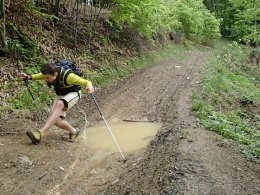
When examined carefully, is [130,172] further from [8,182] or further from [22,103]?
[22,103]

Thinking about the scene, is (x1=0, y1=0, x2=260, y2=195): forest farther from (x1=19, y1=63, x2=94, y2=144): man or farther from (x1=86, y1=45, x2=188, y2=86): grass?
(x1=19, y1=63, x2=94, y2=144): man

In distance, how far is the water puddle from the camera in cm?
700

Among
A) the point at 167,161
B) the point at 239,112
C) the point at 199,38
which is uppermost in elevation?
the point at 167,161

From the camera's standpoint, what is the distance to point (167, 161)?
5766 millimetres

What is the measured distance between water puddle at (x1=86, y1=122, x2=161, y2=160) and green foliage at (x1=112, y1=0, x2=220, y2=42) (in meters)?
8.95

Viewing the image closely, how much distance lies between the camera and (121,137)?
25.3 ft

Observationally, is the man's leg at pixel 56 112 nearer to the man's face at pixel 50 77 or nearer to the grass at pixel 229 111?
the man's face at pixel 50 77

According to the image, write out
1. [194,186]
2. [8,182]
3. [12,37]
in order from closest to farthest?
1. [194,186]
2. [8,182]
3. [12,37]

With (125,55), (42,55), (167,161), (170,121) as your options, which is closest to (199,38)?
(125,55)

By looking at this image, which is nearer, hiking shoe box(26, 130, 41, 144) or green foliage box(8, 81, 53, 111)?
hiking shoe box(26, 130, 41, 144)

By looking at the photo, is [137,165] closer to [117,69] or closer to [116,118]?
[116,118]

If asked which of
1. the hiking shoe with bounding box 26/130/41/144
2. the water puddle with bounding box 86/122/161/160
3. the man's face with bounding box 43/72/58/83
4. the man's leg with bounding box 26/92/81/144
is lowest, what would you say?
the water puddle with bounding box 86/122/161/160

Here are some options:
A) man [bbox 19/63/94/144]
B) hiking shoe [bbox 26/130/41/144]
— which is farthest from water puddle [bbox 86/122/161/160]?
hiking shoe [bbox 26/130/41/144]

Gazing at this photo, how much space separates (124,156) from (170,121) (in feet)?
7.42
